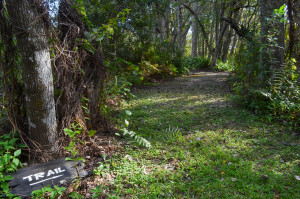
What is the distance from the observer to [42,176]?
103 inches

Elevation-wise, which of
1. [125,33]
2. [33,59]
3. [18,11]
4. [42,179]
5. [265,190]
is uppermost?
[125,33]

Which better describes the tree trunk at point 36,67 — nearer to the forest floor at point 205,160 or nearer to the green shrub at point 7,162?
the green shrub at point 7,162

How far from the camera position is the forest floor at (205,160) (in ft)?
8.50

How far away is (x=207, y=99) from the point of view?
6.85 m

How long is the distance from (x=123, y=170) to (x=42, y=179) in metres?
1.10

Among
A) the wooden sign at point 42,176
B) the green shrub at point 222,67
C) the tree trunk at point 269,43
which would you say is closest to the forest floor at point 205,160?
the wooden sign at point 42,176

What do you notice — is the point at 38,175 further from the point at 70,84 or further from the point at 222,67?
the point at 222,67

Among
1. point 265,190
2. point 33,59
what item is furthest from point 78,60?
point 265,190

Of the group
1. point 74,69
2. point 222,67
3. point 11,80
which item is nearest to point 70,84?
point 74,69

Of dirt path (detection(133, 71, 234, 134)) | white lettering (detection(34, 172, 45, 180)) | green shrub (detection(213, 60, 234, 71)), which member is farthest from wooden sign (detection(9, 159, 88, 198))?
green shrub (detection(213, 60, 234, 71))

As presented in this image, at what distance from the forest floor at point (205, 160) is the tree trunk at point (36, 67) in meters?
1.09

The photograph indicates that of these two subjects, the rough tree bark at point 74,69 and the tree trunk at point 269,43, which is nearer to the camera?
the rough tree bark at point 74,69

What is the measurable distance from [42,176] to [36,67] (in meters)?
1.50

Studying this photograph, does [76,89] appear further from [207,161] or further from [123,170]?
[207,161]
